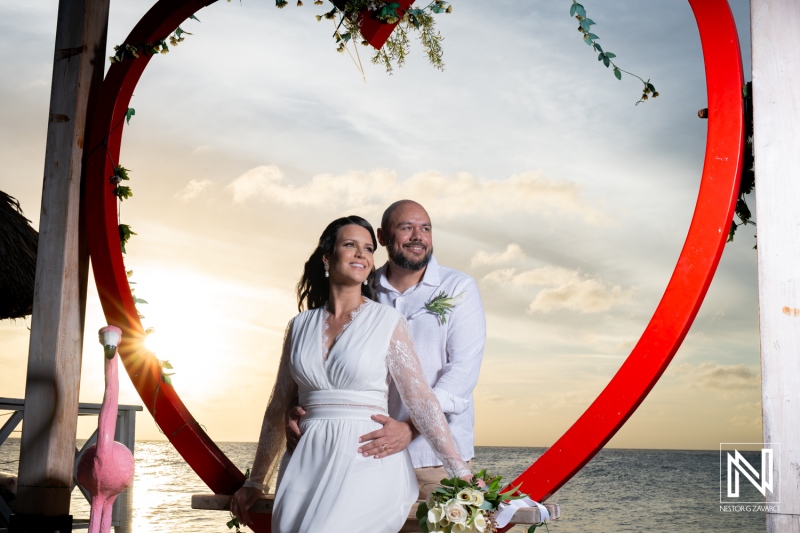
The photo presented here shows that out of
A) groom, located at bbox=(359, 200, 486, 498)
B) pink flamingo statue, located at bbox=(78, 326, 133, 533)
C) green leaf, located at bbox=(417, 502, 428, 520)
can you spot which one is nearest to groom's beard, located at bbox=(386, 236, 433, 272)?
groom, located at bbox=(359, 200, 486, 498)

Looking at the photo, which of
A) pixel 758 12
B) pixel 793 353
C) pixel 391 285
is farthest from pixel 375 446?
pixel 758 12

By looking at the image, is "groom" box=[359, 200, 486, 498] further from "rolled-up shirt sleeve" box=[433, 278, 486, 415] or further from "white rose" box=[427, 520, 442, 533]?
"white rose" box=[427, 520, 442, 533]

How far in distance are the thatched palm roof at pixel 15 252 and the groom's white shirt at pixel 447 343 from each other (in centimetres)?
336

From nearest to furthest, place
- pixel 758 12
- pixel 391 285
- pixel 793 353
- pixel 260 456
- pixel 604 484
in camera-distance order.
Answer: pixel 793 353 < pixel 758 12 < pixel 260 456 < pixel 391 285 < pixel 604 484

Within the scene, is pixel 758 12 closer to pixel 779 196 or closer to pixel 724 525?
pixel 779 196

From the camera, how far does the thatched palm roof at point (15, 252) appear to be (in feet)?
19.4

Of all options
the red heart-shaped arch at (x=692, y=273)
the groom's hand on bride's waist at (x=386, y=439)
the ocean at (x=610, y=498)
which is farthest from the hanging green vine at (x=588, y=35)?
the ocean at (x=610, y=498)

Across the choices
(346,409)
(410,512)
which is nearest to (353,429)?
(346,409)

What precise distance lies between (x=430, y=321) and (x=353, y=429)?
640 millimetres

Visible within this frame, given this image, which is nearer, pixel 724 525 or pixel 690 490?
pixel 724 525

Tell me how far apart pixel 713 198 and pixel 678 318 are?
46cm

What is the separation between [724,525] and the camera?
2034 cm

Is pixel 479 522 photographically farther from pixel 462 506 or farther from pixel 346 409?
pixel 346 409

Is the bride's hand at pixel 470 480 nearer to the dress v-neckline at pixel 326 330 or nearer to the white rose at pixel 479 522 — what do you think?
the white rose at pixel 479 522
